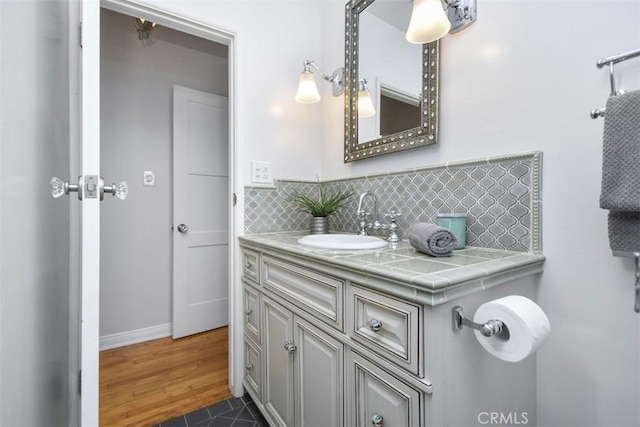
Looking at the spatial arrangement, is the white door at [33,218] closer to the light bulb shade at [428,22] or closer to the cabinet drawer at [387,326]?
the cabinet drawer at [387,326]

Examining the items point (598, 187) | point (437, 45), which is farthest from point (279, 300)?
point (437, 45)

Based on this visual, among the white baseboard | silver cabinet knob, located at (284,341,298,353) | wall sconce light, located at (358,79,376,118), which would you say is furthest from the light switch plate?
silver cabinet knob, located at (284,341,298,353)

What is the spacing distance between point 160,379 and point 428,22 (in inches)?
84.9

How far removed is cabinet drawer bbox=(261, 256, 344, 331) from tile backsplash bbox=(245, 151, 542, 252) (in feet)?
1.63

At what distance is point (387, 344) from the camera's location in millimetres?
699

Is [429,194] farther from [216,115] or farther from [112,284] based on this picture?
[112,284]

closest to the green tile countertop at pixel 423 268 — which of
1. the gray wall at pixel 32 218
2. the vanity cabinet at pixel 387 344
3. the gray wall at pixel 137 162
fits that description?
the vanity cabinet at pixel 387 344

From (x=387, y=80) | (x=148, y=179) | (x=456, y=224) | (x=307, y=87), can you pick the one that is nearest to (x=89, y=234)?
(x=456, y=224)

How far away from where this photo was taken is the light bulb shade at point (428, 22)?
1019 mm

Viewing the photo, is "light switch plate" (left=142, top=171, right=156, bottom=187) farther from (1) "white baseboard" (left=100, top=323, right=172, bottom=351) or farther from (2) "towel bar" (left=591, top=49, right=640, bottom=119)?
(2) "towel bar" (left=591, top=49, right=640, bottom=119)

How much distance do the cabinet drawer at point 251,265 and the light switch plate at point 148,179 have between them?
109 centimetres

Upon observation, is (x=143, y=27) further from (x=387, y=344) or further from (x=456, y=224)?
(x=387, y=344)

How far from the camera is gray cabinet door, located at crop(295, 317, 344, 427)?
86cm

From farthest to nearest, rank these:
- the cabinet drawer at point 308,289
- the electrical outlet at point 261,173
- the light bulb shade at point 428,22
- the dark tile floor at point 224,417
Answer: the electrical outlet at point 261,173 < the dark tile floor at point 224,417 < the light bulb shade at point 428,22 < the cabinet drawer at point 308,289
